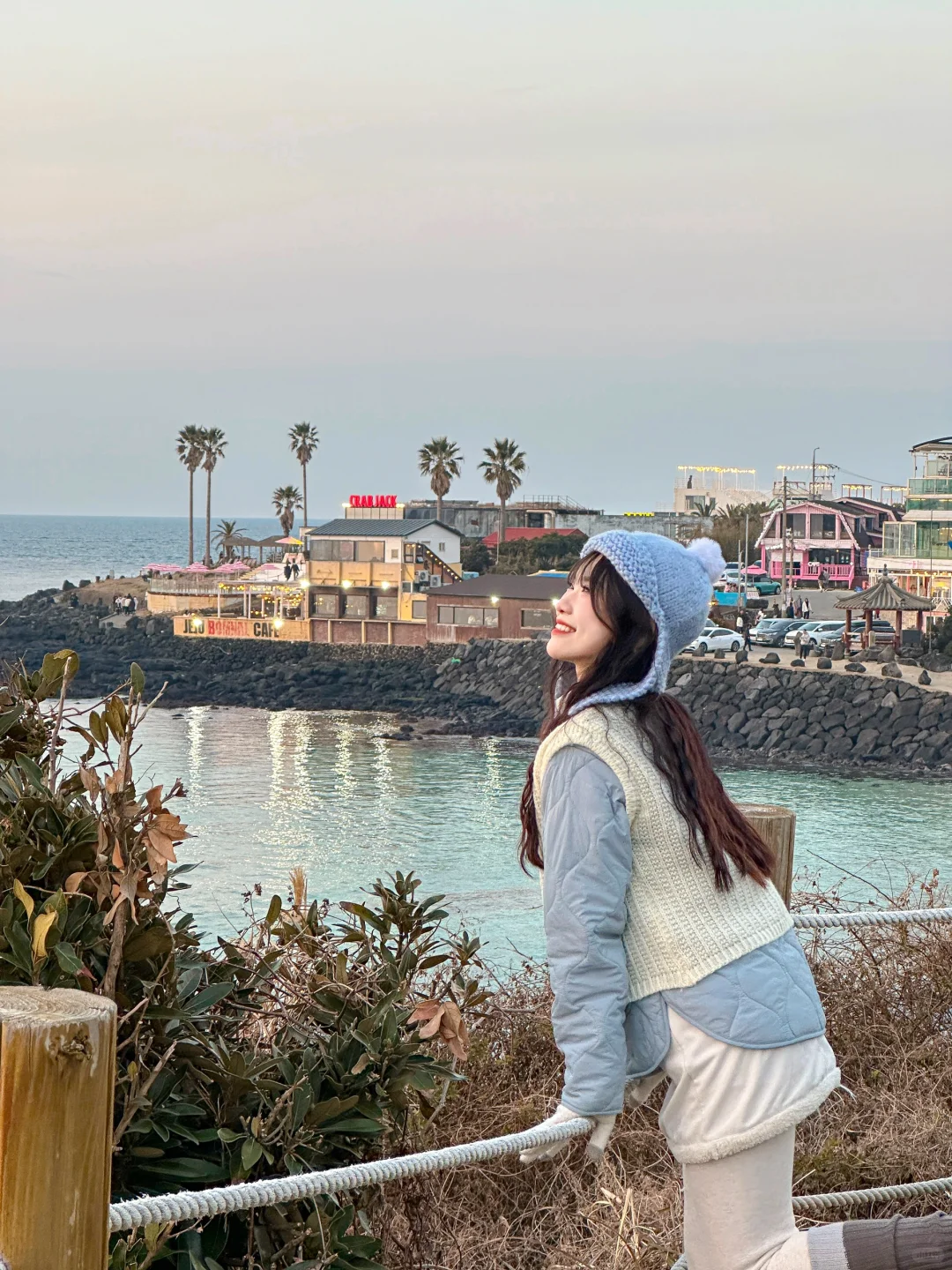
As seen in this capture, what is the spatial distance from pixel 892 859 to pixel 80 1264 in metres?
19.7

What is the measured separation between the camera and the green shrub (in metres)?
1.64

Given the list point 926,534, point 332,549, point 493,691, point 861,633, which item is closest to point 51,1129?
point 493,691

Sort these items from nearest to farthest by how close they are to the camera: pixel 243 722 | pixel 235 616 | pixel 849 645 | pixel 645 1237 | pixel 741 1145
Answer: pixel 741 1145, pixel 645 1237, pixel 243 722, pixel 849 645, pixel 235 616

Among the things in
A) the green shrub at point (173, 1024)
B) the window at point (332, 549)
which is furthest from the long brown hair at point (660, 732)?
the window at point (332, 549)

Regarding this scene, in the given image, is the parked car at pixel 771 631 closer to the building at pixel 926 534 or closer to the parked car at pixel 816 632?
the parked car at pixel 816 632

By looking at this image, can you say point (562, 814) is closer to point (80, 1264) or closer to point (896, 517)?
point (80, 1264)

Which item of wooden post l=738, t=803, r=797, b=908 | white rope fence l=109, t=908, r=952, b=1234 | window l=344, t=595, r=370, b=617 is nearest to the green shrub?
white rope fence l=109, t=908, r=952, b=1234

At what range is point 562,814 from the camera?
1724mm

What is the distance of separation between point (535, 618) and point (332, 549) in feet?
26.0

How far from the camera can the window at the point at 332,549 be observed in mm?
45812

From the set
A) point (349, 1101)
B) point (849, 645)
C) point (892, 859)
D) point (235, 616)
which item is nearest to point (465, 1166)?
point (349, 1101)

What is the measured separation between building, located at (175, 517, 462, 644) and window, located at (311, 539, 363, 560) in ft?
0.09

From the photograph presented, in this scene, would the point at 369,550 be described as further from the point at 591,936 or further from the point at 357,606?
the point at 591,936

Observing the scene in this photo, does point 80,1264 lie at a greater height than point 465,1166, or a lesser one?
greater
